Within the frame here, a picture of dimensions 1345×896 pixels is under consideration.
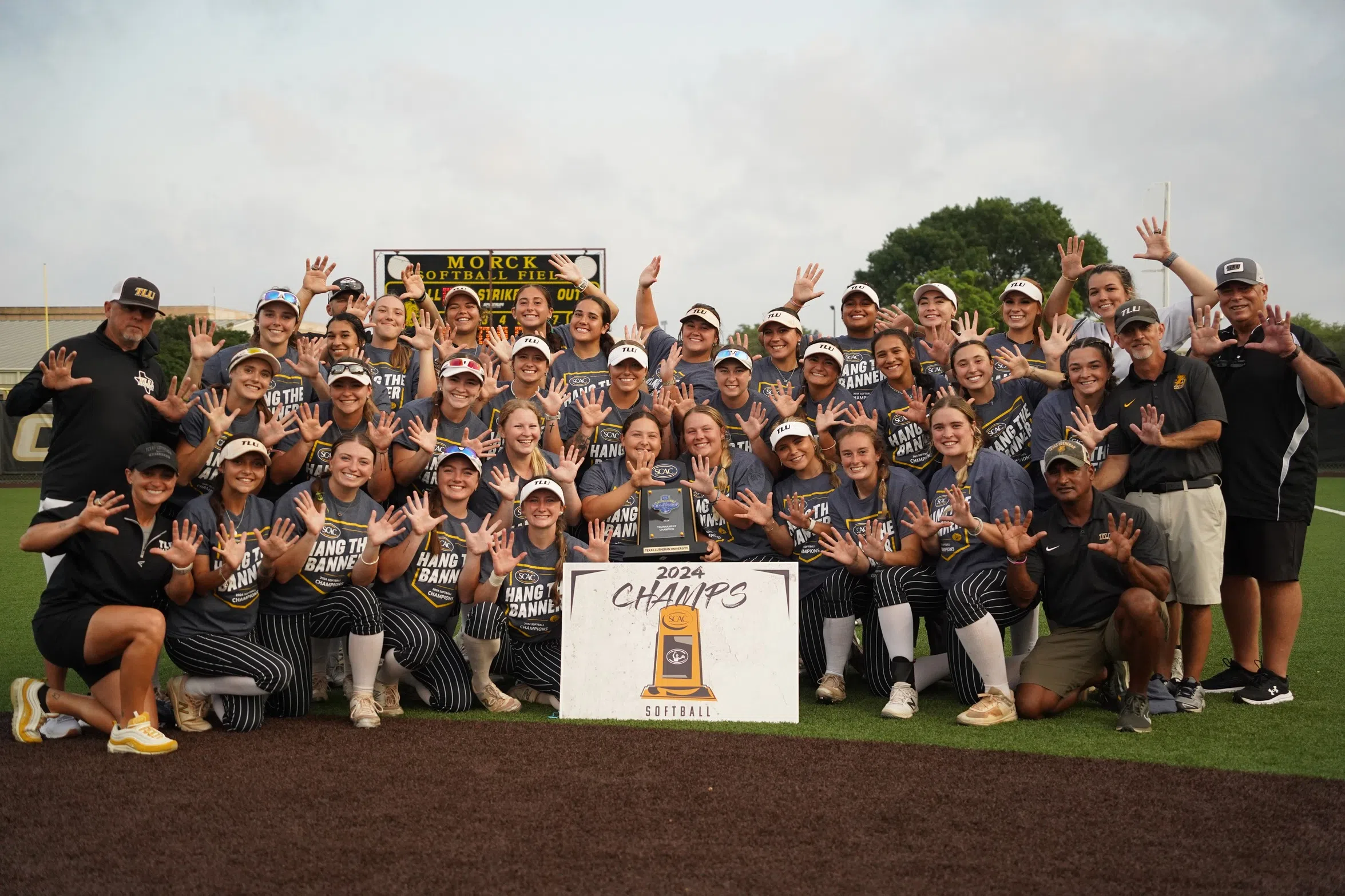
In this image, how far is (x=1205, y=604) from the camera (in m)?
6.59

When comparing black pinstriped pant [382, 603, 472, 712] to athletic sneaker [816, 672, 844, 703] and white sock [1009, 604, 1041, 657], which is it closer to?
athletic sneaker [816, 672, 844, 703]

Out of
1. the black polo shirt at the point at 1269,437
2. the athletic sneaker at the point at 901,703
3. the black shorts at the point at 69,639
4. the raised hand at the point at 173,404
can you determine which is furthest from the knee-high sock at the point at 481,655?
the black polo shirt at the point at 1269,437

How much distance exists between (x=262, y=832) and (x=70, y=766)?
1.60m

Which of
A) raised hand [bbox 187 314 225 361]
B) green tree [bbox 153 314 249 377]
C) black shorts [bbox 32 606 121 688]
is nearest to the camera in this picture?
black shorts [bbox 32 606 121 688]

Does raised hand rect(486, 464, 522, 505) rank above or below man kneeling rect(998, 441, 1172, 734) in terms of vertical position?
above

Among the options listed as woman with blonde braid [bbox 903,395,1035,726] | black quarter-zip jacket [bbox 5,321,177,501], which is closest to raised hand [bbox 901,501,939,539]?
woman with blonde braid [bbox 903,395,1035,726]

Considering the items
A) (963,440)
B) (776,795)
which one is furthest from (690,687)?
(963,440)

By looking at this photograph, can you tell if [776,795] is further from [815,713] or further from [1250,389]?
[1250,389]

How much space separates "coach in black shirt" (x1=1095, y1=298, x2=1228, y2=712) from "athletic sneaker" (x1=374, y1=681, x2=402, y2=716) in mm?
4273

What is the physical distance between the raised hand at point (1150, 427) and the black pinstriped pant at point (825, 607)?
179 cm

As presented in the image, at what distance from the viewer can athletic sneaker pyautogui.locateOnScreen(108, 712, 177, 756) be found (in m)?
5.68

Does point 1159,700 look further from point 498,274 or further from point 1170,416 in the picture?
point 498,274

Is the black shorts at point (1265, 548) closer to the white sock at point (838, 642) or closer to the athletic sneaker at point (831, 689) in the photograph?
the white sock at point (838, 642)

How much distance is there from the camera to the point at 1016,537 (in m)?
6.23
